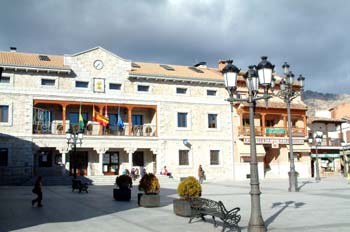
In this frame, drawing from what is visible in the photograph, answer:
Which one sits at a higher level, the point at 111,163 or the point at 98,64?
the point at 98,64

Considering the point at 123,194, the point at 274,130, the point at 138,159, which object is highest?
the point at 274,130

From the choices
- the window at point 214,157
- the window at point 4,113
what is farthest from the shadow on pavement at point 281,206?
the window at point 4,113

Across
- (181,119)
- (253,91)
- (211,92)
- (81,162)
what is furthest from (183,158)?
(253,91)

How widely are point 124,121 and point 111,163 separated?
12.9ft

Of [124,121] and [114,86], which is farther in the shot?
[124,121]

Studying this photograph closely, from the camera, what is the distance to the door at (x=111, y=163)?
39.1 meters

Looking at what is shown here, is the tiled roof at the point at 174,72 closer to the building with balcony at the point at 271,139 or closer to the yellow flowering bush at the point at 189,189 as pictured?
the building with balcony at the point at 271,139

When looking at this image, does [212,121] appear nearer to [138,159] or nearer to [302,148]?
[138,159]

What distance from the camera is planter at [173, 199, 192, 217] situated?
532 inches

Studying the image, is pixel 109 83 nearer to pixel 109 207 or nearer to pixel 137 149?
pixel 137 149

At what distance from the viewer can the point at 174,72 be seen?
41750 millimetres

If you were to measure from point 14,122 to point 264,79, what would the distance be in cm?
2778

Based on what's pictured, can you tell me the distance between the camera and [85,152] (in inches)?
1495

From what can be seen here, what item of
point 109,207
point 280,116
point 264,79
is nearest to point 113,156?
point 280,116
